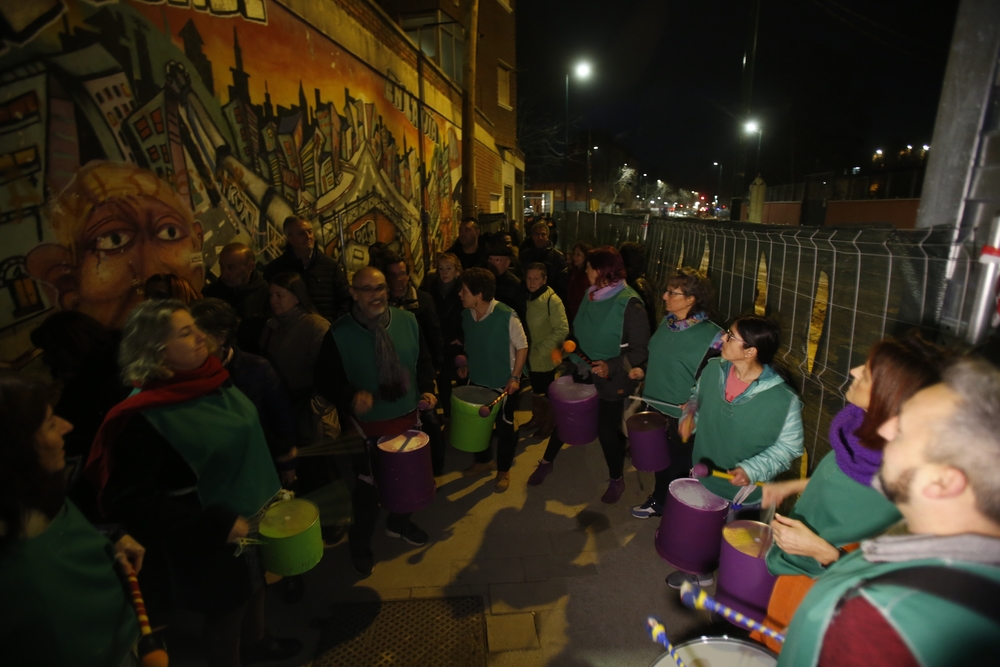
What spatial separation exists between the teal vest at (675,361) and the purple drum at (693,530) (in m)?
0.78

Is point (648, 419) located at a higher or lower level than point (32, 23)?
lower

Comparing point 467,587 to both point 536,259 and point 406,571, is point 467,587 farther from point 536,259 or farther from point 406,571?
A: point 536,259

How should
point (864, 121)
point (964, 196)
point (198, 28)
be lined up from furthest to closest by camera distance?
point (864, 121) → point (198, 28) → point (964, 196)

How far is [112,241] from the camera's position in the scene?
11.7 feet

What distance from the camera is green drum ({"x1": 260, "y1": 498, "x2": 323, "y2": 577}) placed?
95.7 inches

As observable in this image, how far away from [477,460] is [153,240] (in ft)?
10.6

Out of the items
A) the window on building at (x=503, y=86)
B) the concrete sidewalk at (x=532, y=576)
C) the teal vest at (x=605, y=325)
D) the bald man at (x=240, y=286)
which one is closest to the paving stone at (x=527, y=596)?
the concrete sidewalk at (x=532, y=576)

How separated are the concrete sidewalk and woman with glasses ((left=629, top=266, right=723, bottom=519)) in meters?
0.66

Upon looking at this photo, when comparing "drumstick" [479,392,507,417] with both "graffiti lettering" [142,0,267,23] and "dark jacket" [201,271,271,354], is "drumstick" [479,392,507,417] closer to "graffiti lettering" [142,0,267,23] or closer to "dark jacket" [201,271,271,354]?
"dark jacket" [201,271,271,354]

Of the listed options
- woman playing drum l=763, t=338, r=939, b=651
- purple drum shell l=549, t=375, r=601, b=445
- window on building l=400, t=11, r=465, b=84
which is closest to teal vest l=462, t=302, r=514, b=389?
purple drum shell l=549, t=375, r=601, b=445

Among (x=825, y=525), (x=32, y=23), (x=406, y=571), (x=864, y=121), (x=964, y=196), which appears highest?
(x=864, y=121)

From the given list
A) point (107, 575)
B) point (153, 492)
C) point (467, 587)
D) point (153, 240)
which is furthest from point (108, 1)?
point (467, 587)

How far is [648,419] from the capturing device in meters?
3.45

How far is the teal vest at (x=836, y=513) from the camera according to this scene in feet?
5.69
